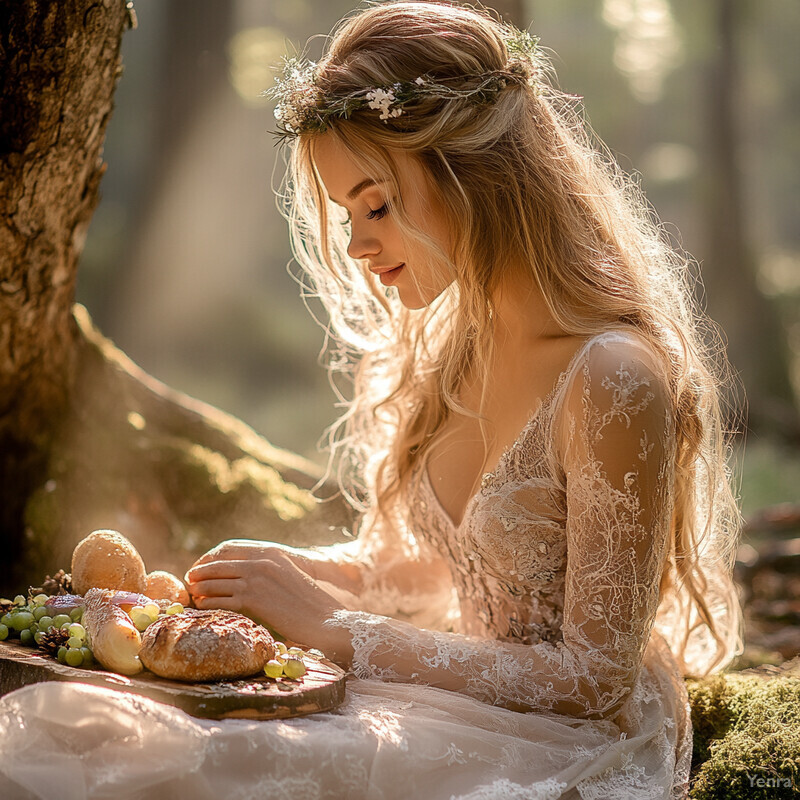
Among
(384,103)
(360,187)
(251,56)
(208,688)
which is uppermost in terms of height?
(251,56)

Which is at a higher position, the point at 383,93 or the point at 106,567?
the point at 383,93

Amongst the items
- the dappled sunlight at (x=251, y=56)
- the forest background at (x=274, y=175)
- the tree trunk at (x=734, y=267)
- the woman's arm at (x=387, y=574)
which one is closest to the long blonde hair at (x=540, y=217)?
the woman's arm at (x=387, y=574)

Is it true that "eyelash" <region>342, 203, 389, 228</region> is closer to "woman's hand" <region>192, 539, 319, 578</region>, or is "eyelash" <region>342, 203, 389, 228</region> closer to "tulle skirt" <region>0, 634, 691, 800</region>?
"woman's hand" <region>192, 539, 319, 578</region>

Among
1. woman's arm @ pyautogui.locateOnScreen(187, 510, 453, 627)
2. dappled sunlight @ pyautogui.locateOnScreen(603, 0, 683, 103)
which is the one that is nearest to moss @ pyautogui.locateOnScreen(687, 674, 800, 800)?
woman's arm @ pyautogui.locateOnScreen(187, 510, 453, 627)

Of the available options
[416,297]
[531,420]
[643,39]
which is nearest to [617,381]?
[531,420]

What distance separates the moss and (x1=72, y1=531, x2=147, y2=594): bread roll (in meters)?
1.59

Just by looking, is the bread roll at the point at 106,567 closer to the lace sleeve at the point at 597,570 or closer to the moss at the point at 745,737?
the lace sleeve at the point at 597,570

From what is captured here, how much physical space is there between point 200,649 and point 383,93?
4.78 ft

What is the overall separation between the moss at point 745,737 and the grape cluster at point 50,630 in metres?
1.58

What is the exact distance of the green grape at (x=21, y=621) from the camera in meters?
2.05

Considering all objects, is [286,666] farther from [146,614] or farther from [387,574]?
[387,574]

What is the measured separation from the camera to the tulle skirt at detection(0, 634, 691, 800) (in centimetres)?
165

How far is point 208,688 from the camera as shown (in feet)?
5.93

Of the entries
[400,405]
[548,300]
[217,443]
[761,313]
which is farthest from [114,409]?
[761,313]
